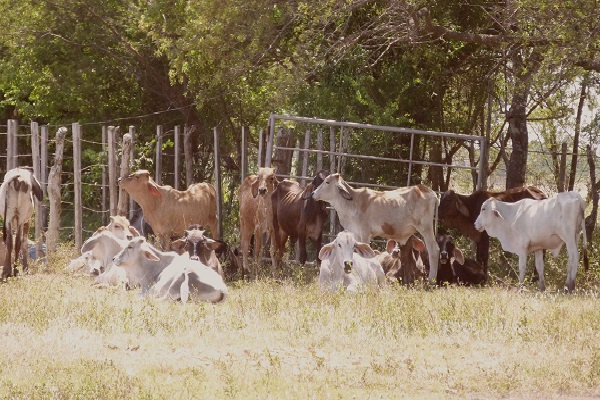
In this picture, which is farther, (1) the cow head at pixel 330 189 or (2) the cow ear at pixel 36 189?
(2) the cow ear at pixel 36 189

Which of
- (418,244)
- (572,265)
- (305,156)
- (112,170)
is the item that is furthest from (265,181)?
(572,265)

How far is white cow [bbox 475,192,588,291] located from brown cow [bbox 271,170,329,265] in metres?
2.42

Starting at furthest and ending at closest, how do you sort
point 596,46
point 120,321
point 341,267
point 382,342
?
point 596,46, point 341,267, point 120,321, point 382,342

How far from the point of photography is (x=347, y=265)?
1317 centimetres

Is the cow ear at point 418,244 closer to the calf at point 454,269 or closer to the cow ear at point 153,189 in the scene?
the calf at point 454,269

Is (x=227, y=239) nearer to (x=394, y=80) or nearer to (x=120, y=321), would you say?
(x=394, y=80)

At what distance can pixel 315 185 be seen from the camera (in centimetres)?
1644

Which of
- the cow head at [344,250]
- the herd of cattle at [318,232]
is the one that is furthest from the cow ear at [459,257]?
the cow head at [344,250]

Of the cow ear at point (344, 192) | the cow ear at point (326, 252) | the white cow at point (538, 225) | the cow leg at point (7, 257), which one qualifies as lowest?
the cow leg at point (7, 257)

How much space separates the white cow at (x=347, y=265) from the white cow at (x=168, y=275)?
1.41 meters

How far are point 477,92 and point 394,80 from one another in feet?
8.16

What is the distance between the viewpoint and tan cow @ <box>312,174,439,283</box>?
15.4m

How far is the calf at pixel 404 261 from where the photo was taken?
1505 cm

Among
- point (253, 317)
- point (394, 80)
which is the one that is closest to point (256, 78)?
point (394, 80)
